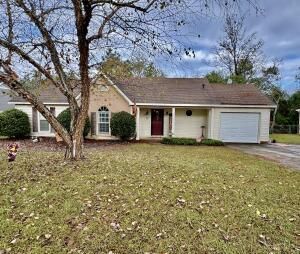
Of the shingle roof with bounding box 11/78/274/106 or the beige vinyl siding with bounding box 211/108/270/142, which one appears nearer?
the beige vinyl siding with bounding box 211/108/270/142

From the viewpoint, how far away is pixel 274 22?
5.96 m

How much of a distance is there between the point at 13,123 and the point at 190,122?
12.6 metres

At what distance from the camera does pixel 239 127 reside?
1891cm

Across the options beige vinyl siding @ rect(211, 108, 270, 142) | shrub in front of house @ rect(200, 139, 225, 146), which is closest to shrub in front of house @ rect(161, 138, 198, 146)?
shrub in front of house @ rect(200, 139, 225, 146)

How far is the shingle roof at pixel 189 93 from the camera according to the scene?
62.2ft

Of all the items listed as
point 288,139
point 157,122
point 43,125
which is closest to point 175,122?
point 157,122

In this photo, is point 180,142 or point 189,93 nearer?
point 180,142

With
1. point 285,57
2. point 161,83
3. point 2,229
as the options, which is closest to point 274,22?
point 2,229

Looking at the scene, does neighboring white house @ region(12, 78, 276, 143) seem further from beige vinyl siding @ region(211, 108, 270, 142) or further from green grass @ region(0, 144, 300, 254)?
green grass @ region(0, 144, 300, 254)

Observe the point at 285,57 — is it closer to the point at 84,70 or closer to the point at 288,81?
the point at 288,81

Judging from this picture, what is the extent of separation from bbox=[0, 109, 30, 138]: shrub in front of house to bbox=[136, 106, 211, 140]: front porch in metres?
8.30

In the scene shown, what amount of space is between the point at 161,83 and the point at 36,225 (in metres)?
18.1

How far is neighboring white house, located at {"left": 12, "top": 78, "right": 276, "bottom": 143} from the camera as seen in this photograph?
→ 61.3ft

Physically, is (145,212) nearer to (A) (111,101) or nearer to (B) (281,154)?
(B) (281,154)
